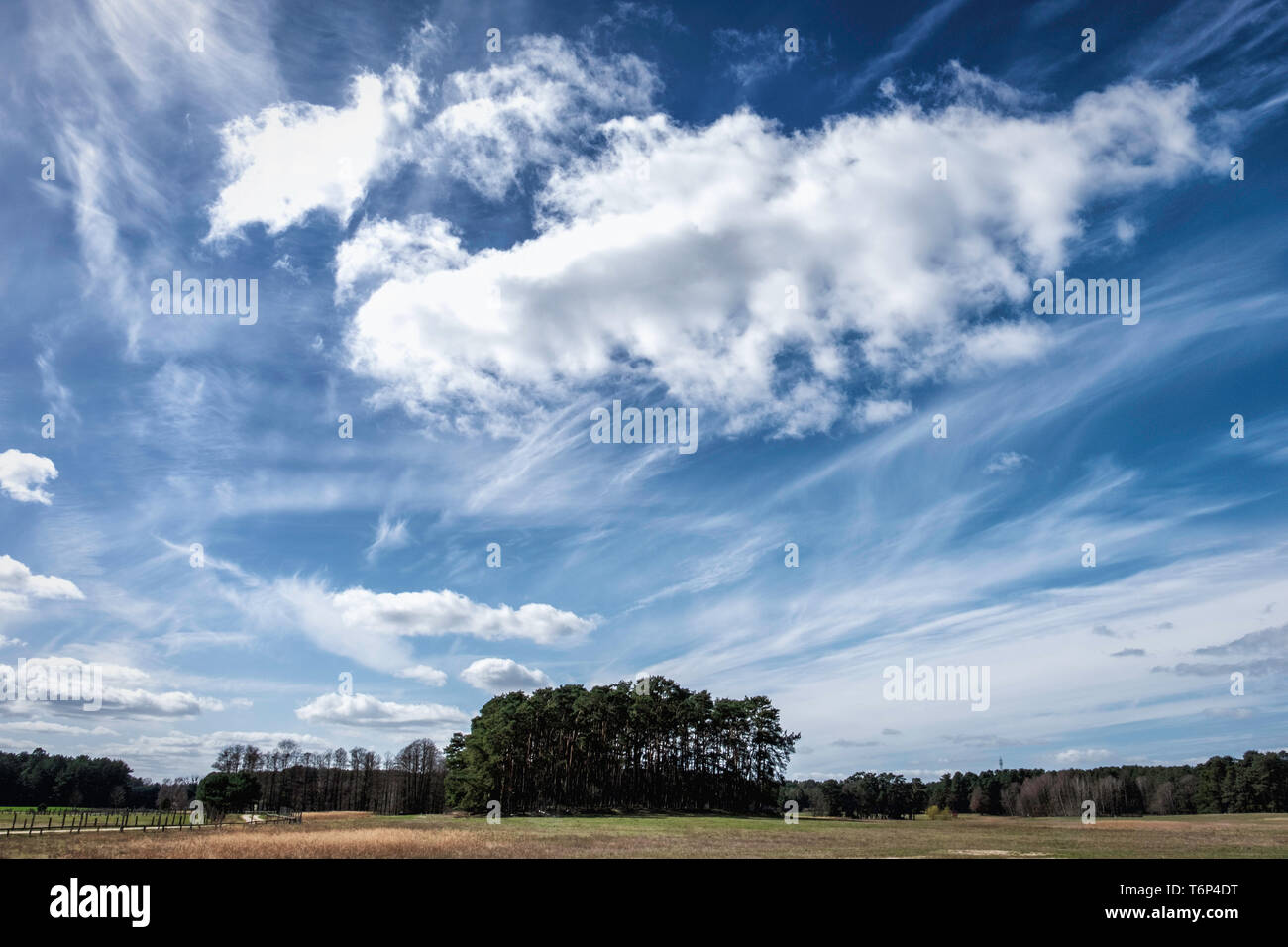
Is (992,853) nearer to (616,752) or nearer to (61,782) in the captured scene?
(616,752)

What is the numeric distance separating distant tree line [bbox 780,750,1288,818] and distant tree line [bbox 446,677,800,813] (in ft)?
94.8

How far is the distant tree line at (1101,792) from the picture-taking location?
140 metres

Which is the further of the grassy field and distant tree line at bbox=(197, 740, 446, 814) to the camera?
distant tree line at bbox=(197, 740, 446, 814)

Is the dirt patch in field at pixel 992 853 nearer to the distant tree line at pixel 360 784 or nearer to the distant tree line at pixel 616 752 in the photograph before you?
the distant tree line at pixel 616 752

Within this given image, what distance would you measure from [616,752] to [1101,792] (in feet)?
391

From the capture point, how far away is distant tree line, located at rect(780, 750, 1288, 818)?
140 meters

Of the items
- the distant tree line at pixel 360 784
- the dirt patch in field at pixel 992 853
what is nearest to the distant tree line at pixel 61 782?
the distant tree line at pixel 360 784

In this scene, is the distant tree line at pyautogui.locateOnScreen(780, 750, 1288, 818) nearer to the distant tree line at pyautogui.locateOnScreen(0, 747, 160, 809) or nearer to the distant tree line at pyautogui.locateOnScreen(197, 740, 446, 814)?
the distant tree line at pyautogui.locateOnScreen(197, 740, 446, 814)

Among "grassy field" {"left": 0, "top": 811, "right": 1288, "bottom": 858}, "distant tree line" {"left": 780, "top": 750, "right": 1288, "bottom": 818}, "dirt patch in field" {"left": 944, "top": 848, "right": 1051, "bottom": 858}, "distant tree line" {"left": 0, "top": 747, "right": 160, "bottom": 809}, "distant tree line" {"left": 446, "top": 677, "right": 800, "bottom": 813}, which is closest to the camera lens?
"grassy field" {"left": 0, "top": 811, "right": 1288, "bottom": 858}

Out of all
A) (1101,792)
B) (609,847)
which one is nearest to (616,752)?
(609,847)

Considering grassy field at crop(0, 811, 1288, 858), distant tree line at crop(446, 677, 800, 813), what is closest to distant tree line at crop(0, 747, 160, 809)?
distant tree line at crop(446, 677, 800, 813)

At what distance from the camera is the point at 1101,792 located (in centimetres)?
15875
